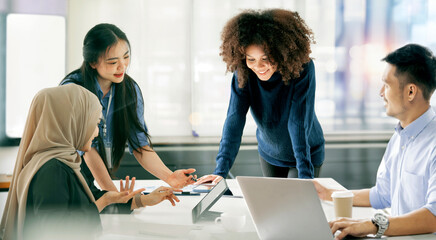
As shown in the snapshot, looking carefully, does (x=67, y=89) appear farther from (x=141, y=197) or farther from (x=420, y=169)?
(x=420, y=169)

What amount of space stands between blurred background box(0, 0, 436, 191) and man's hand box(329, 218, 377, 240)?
206 cm

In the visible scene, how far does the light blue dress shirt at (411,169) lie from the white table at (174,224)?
0.09 metres

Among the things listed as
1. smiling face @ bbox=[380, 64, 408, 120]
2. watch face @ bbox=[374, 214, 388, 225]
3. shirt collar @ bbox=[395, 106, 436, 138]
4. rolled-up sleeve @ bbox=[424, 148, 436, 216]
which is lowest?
watch face @ bbox=[374, 214, 388, 225]

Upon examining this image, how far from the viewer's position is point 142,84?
3.28 metres

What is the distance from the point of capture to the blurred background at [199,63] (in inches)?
117

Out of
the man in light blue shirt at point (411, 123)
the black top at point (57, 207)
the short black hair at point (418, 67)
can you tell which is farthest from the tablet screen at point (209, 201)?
the short black hair at point (418, 67)

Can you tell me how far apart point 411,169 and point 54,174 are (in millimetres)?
1110

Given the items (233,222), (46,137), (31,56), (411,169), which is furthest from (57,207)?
(31,56)

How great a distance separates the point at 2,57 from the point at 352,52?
2.62 m

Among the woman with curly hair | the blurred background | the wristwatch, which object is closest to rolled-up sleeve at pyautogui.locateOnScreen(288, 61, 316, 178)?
the woman with curly hair

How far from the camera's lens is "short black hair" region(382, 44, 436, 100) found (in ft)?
4.61

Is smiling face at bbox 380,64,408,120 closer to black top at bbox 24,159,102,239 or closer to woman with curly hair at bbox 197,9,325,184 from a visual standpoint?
woman with curly hair at bbox 197,9,325,184

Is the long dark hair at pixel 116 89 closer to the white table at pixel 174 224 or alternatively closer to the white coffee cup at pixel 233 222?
the white table at pixel 174 224

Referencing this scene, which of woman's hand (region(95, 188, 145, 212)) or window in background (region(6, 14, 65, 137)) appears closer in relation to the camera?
woman's hand (region(95, 188, 145, 212))
